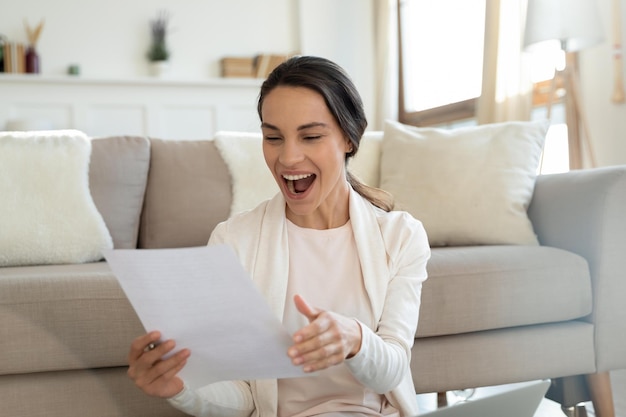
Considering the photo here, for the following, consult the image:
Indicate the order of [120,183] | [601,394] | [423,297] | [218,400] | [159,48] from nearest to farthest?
[218,400] < [423,297] < [601,394] < [120,183] < [159,48]

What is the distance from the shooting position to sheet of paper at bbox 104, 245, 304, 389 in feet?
2.84

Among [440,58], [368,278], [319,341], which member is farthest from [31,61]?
[319,341]

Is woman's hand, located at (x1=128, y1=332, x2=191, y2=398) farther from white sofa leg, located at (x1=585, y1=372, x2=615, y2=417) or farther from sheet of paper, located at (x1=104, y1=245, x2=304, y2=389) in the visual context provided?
white sofa leg, located at (x1=585, y1=372, x2=615, y2=417)

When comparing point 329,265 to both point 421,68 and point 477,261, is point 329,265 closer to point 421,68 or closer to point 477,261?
point 477,261

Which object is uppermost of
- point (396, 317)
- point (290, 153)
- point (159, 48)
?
point (159, 48)

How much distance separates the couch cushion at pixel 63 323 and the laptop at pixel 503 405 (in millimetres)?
1097

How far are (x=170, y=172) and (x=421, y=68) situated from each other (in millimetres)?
3311

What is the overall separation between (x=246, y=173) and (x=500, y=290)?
0.93 metres

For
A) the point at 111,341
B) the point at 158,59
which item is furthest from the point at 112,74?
the point at 111,341

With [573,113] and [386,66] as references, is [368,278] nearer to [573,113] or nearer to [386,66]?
[573,113]

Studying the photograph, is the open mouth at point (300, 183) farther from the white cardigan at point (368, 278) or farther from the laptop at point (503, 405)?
the laptop at point (503, 405)

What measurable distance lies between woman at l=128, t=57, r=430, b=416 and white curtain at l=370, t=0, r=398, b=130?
169 inches

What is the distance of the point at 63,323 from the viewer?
170 centimetres

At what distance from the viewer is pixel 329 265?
131 cm
